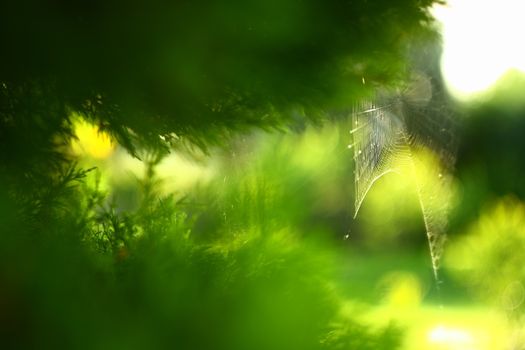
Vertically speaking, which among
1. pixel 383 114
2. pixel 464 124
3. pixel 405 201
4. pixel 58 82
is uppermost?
pixel 464 124

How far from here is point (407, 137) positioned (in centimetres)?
583

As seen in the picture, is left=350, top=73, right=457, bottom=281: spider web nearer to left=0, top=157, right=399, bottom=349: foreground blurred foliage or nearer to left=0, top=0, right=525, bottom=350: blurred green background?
left=0, top=0, right=525, bottom=350: blurred green background

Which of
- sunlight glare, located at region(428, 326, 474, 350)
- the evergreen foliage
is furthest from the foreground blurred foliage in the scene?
sunlight glare, located at region(428, 326, 474, 350)

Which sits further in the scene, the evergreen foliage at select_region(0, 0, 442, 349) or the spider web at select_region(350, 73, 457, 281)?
the spider web at select_region(350, 73, 457, 281)

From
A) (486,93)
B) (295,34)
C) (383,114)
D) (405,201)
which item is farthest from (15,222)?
(486,93)

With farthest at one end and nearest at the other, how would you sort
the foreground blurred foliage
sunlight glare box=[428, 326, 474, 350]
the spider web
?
sunlight glare box=[428, 326, 474, 350], the spider web, the foreground blurred foliage

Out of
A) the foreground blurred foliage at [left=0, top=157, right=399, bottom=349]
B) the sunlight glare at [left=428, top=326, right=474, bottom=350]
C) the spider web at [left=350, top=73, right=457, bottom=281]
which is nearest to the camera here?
the foreground blurred foliage at [left=0, top=157, right=399, bottom=349]

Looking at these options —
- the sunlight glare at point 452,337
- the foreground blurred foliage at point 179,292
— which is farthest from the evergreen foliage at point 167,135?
the sunlight glare at point 452,337

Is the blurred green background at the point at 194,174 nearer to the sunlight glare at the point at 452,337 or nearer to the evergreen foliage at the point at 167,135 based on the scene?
the evergreen foliage at the point at 167,135

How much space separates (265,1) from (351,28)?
26cm

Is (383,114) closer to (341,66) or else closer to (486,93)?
(341,66)

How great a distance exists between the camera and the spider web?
154 inches

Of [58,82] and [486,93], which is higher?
[486,93]

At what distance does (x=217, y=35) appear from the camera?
1.19 metres
